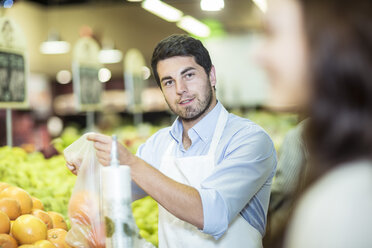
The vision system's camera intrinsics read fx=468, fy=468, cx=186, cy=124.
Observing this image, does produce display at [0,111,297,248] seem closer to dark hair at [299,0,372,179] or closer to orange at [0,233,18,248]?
orange at [0,233,18,248]

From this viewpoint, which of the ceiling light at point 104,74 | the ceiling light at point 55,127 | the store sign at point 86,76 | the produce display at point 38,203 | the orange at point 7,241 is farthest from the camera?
the ceiling light at point 104,74

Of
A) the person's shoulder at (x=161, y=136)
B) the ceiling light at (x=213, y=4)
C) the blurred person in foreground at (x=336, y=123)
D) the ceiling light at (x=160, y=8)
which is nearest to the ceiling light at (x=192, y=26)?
the ceiling light at (x=160, y=8)

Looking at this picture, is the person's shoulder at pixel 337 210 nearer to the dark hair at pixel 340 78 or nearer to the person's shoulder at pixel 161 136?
the dark hair at pixel 340 78

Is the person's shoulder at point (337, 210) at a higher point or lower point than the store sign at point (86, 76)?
lower

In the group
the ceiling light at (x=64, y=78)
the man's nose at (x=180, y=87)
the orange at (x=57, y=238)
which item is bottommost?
Result: the orange at (x=57, y=238)

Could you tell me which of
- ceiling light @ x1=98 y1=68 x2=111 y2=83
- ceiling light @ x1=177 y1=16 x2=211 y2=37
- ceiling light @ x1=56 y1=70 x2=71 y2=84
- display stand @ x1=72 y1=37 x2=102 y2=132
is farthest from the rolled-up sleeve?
ceiling light @ x1=56 y1=70 x2=71 y2=84

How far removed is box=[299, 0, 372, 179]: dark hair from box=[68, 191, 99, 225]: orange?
3.37ft

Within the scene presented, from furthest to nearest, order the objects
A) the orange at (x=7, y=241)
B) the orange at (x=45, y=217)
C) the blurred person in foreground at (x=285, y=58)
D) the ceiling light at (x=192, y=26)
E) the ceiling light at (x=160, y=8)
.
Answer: the ceiling light at (x=192, y=26), the ceiling light at (x=160, y=8), the orange at (x=45, y=217), the orange at (x=7, y=241), the blurred person in foreground at (x=285, y=58)

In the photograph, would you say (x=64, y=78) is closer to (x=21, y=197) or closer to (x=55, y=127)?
(x=55, y=127)

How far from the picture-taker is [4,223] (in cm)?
195

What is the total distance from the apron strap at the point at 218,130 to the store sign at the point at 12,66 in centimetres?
202

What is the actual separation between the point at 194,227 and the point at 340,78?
1259 mm

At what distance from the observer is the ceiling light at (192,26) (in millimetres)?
7487

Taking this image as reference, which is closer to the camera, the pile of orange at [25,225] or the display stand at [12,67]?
the pile of orange at [25,225]
